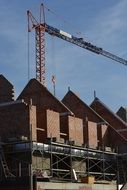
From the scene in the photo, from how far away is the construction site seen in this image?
A: 38906 millimetres

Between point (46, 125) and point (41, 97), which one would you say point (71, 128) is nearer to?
point (46, 125)

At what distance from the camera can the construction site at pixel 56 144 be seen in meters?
38.9

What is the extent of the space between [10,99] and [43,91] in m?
5.94

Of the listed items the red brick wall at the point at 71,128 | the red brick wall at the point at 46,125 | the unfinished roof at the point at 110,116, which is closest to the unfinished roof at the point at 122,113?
the unfinished roof at the point at 110,116

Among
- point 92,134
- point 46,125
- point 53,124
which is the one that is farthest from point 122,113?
point 46,125

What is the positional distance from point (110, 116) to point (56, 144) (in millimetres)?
18045

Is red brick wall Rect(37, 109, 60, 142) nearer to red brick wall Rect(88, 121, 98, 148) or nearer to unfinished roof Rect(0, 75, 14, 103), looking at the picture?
unfinished roof Rect(0, 75, 14, 103)

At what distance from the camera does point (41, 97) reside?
5197 centimetres

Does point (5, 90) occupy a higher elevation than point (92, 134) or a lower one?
higher

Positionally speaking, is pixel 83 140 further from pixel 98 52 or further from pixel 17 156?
pixel 98 52

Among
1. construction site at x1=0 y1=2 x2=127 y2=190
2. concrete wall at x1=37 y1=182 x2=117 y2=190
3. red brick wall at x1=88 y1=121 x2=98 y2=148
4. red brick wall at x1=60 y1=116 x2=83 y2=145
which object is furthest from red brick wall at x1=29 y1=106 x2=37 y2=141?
red brick wall at x1=88 y1=121 x2=98 y2=148

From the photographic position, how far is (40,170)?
41031 mm

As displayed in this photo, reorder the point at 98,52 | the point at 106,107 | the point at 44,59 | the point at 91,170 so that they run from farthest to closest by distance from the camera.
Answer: the point at 98,52 → the point at 44,59 → the point at 106,107 → the point at 91,170

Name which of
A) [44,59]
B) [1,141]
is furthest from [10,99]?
[44,59]
